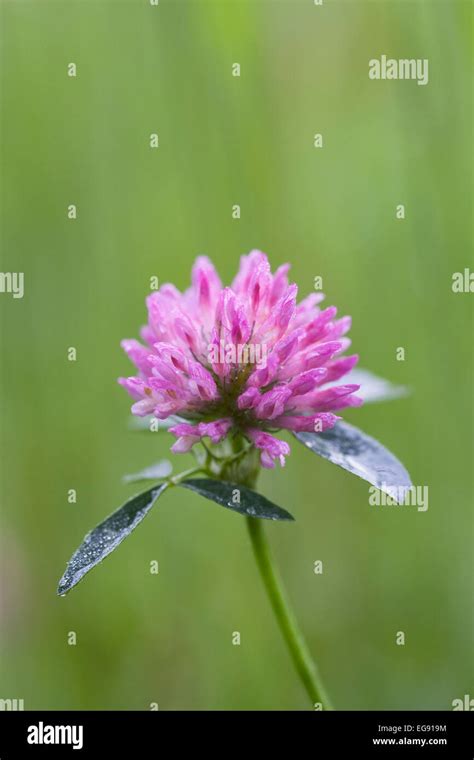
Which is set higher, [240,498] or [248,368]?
[248,368]

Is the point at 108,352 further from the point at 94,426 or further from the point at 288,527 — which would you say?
the point at 288,527

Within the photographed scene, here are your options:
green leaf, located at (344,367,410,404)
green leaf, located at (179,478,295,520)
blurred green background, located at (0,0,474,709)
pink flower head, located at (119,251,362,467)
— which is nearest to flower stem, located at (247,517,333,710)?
green leaf, located at (179,478,295,520)

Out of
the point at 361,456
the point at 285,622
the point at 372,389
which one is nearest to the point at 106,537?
the point at 285,622

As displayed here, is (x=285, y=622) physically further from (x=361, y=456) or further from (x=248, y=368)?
(x=248, y=368)

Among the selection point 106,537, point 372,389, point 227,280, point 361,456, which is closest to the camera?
point 106,537

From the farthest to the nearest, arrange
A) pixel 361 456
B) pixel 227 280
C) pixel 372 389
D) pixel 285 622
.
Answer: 1. pixel 227 280
2. pixel 372 389
3. pixel 361 456
4. pixel 285 622

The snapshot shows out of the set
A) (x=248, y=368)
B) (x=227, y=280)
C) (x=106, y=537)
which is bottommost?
(x=106, y=537)
